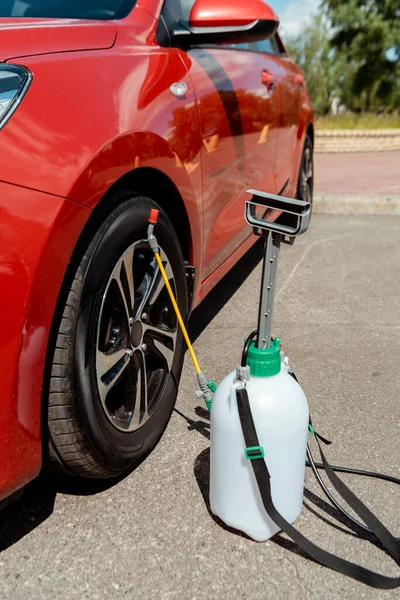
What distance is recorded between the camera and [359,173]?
8.31 metres

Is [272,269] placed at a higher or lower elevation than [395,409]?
higher

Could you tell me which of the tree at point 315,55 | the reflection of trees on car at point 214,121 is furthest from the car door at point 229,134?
the tree at point 315,55

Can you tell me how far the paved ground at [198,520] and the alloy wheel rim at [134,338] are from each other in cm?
24

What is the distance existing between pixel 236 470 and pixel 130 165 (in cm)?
90

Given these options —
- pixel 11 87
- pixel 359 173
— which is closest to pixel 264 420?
pixel 11 87

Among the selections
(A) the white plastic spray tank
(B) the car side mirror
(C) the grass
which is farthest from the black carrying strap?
(C) the grass

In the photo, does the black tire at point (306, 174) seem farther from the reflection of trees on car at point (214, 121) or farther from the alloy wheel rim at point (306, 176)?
the reflection of trees on car at point (214, 121)

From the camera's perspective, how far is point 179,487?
1865 millimetres

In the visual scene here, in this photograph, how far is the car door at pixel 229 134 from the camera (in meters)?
2.23

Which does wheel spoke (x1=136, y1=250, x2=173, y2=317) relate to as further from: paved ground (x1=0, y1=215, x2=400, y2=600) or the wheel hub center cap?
paved ground (x1=0, y1=215, x2=400, y2=600)

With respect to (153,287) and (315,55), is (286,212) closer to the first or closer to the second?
(153,287)

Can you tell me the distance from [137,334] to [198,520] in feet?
1.92

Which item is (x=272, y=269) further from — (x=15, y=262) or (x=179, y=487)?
(x=179, y=487)

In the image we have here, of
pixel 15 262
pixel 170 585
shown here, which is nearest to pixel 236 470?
pixel 170 585
